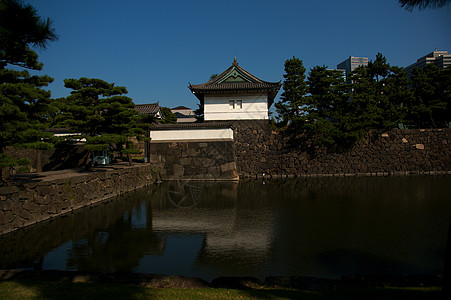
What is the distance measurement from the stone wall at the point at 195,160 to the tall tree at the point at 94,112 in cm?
384

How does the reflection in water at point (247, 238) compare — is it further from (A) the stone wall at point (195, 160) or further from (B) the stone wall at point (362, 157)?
(B) the stone wall at point (362, 157)

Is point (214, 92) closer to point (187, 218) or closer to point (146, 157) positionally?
point (146, 157)

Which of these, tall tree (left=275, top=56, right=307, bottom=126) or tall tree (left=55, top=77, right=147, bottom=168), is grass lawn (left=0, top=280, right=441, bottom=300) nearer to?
tall tree (left=55, top=77, right=147, bottom=168)

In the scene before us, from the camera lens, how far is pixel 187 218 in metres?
7.41

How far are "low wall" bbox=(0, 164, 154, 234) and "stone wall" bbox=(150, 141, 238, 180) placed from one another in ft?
13.7

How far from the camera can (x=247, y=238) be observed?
5680 mm

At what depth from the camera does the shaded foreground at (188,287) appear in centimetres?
294

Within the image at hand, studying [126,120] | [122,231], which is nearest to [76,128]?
[126,120]

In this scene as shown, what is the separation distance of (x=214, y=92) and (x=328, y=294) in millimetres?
15641

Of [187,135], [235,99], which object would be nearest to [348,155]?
[235,99]

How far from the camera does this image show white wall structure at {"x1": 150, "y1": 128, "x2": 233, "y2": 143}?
1570 cm

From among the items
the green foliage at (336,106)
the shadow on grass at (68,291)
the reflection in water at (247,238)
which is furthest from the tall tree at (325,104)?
the shadow on grass at (68,291)

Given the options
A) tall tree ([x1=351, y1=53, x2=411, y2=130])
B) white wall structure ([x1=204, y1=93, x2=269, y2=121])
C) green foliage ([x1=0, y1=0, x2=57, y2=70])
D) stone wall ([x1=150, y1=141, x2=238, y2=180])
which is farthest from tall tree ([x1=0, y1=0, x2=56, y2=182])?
tall tree ([x1=351, y1=53, x2=411, y2=130])

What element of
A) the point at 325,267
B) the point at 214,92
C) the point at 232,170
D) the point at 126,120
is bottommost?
the point at 325,267
